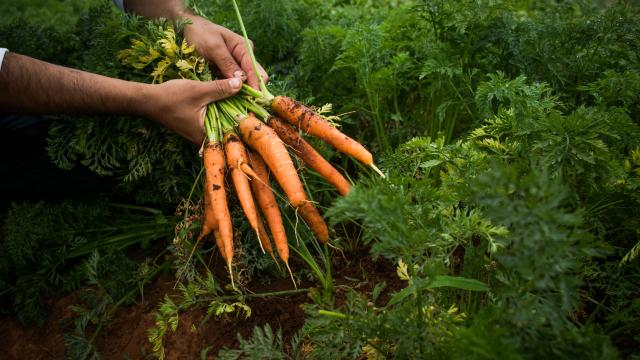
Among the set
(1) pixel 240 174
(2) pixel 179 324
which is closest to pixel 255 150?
(1) pixel 240 174

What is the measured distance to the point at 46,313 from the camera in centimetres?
203

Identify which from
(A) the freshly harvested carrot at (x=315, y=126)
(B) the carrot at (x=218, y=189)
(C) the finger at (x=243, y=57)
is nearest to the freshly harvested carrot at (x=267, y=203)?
(B) the carrot at (x=218, y=189)

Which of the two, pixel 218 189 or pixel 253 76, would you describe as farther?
pixel 253 76

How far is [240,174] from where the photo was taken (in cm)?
183

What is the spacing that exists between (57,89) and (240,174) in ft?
2.80

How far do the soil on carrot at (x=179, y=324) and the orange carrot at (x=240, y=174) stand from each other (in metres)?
0.34

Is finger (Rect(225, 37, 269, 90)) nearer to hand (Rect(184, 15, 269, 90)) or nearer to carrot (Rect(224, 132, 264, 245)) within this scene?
hand (Rect(184, 15, 269, 90))

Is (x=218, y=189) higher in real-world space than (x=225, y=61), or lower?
lower

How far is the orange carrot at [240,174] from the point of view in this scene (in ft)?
5.87

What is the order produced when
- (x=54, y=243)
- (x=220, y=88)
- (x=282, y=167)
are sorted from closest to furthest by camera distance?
(x=282, y=167) < (x=220, y=88) < (x=54, y=243)

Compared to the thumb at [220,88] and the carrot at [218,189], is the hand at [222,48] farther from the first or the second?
the carrot at [218,189]

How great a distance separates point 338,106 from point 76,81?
4.17ft

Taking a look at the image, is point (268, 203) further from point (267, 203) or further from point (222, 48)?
point (222, 48)

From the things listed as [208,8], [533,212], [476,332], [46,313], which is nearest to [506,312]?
[476,332]
